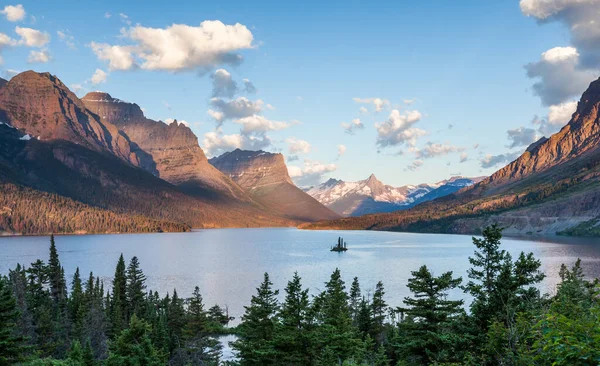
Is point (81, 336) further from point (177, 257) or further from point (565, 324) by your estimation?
point (177, 257)

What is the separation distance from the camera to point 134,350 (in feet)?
107

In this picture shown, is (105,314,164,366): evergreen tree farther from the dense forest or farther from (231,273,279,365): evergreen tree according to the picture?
(231,273,279,365): evergreen tree

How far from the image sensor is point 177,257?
183750 mm

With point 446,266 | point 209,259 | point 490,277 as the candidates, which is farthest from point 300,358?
point 209,259

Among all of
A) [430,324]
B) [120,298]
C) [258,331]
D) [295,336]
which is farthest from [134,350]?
[120,298]

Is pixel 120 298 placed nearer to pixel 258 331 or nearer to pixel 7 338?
pixel 258 331

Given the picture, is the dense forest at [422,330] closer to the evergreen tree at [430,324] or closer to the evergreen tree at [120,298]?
the evergreen tree at [430,324]

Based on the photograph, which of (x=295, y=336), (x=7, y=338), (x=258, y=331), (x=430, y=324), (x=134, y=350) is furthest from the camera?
(x=258, y=331)

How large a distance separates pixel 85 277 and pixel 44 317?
2615 inches

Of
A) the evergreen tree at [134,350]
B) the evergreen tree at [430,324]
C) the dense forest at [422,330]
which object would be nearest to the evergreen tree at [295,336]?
the dense forest at [422,330]

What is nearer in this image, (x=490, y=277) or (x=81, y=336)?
(x=490, y=277)


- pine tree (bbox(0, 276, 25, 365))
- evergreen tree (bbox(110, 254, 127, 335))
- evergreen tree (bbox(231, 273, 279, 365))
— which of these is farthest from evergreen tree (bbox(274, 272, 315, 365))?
evergreen tree (bbox(110, 254, 127, 335))

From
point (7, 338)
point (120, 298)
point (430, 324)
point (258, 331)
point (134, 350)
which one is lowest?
point (120, 298)

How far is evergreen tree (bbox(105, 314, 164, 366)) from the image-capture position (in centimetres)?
3138
